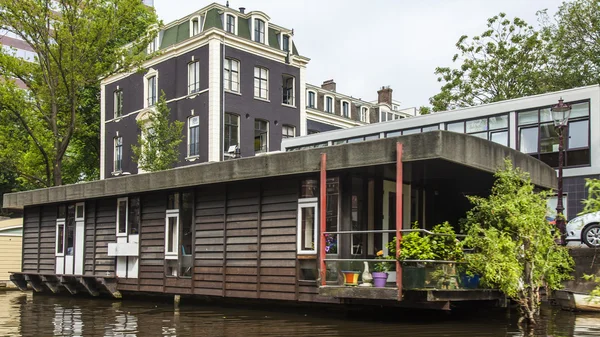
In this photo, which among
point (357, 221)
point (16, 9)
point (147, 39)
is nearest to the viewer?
point (357, 221)

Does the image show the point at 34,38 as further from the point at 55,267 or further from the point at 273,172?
the point at 273,172

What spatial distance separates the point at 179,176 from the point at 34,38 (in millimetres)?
15489

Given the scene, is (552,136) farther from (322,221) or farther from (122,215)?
(122,215)

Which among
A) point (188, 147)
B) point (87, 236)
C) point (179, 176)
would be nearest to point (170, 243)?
point (179, 176)

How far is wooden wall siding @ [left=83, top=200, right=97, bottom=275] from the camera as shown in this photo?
22.0m

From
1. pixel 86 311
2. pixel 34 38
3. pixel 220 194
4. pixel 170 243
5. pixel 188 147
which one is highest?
pixel 34 38

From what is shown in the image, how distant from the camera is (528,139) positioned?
87.0ft

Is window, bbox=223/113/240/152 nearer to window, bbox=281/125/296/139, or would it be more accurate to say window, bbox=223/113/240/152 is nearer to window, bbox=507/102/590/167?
window, bbox=281/125/296/139

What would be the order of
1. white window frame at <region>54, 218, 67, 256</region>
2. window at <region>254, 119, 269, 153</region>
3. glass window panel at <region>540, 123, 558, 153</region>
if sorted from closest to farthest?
white window frame at <region>54, 218, 67, 256</region> < glass window panel at <region>540, 123, 558, 153</region> < window at <region>254, 119, 269, 153</region>

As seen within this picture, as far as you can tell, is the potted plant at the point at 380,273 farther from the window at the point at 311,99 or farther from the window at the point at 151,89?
the window at the point at 311,99

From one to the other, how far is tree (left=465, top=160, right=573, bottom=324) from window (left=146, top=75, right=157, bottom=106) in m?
29.7

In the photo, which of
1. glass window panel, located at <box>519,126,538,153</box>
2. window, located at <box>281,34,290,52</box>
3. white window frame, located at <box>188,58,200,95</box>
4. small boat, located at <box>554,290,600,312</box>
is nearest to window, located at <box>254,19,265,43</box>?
window, located at <box>281,34,290,52</box>

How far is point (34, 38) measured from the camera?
30.0 metres

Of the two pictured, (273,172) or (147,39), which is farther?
(147,39)
